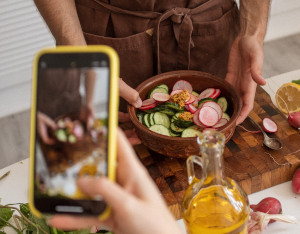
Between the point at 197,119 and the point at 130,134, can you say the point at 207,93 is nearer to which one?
the point at 197,119

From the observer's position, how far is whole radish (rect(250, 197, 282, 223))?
1.07 m

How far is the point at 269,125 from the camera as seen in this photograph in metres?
1.31

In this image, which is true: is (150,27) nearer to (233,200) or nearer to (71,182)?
(233,200)

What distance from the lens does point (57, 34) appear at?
1356 millimetres

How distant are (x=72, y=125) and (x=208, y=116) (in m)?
0.62

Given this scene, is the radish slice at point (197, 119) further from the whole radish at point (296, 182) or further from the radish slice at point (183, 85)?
the whole radish at point (296, 182)

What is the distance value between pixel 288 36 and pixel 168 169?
2.33 m

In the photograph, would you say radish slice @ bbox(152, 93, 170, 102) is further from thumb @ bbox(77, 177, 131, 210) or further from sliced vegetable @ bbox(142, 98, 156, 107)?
thumb @ bbox(77, 177, 131, 210)

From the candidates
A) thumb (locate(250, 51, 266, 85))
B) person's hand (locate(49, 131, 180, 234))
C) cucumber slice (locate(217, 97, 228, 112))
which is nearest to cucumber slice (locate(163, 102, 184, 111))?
cucumber slice (locate(217, 97, 228, 112))

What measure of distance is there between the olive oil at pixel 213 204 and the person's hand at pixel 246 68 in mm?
436

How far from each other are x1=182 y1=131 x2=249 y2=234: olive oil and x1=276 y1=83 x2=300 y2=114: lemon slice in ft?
1.91

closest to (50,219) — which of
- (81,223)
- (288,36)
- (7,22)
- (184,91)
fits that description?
(81,223)

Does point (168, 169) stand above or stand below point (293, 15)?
above

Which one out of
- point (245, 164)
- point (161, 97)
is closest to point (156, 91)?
point (161, 97)
